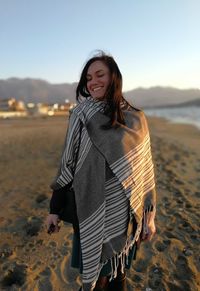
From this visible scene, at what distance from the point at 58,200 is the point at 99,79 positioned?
846mm

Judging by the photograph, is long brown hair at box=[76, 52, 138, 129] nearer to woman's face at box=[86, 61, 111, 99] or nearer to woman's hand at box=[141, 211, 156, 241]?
woman's face at box=[86, 61, 111, 99]

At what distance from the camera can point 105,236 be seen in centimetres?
205

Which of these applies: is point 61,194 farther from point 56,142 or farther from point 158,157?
point 56,142

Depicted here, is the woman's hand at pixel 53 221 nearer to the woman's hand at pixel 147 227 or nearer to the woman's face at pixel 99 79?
the woman's hand at pixel 147 227

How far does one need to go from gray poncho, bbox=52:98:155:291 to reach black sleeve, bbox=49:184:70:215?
5 centimetres

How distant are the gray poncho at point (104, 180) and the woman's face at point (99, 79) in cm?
8

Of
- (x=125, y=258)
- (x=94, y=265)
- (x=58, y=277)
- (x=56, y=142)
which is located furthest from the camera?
(x=56, y=142)

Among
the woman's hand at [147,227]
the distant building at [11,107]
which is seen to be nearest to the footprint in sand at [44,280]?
the woman's hand at [147,227]

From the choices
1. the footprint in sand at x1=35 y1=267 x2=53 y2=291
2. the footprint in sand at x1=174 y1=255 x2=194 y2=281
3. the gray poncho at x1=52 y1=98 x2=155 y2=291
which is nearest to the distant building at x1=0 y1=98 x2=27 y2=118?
the footprint in sand at x1=35 y1=267 x2=53 y2=291

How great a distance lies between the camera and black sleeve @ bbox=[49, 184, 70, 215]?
1981 mm

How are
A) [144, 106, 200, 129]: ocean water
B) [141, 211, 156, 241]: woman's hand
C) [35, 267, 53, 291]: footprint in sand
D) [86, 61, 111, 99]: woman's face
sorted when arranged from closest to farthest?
[86, 61, 111, 99]: woman's face → [141, 211, 156, 241]: woman's hand → [35, 267, 53, 291]: footprint in sand → [144, 106, 200, 129]: ocean water

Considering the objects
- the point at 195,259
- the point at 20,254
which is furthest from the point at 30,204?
the point at 195,259

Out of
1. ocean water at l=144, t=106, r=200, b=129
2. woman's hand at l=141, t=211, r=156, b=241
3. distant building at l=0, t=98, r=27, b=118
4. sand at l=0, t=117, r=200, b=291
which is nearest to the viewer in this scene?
woman's hand at l=141, t=211, r=156, b=241

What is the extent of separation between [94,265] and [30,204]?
385 cm
